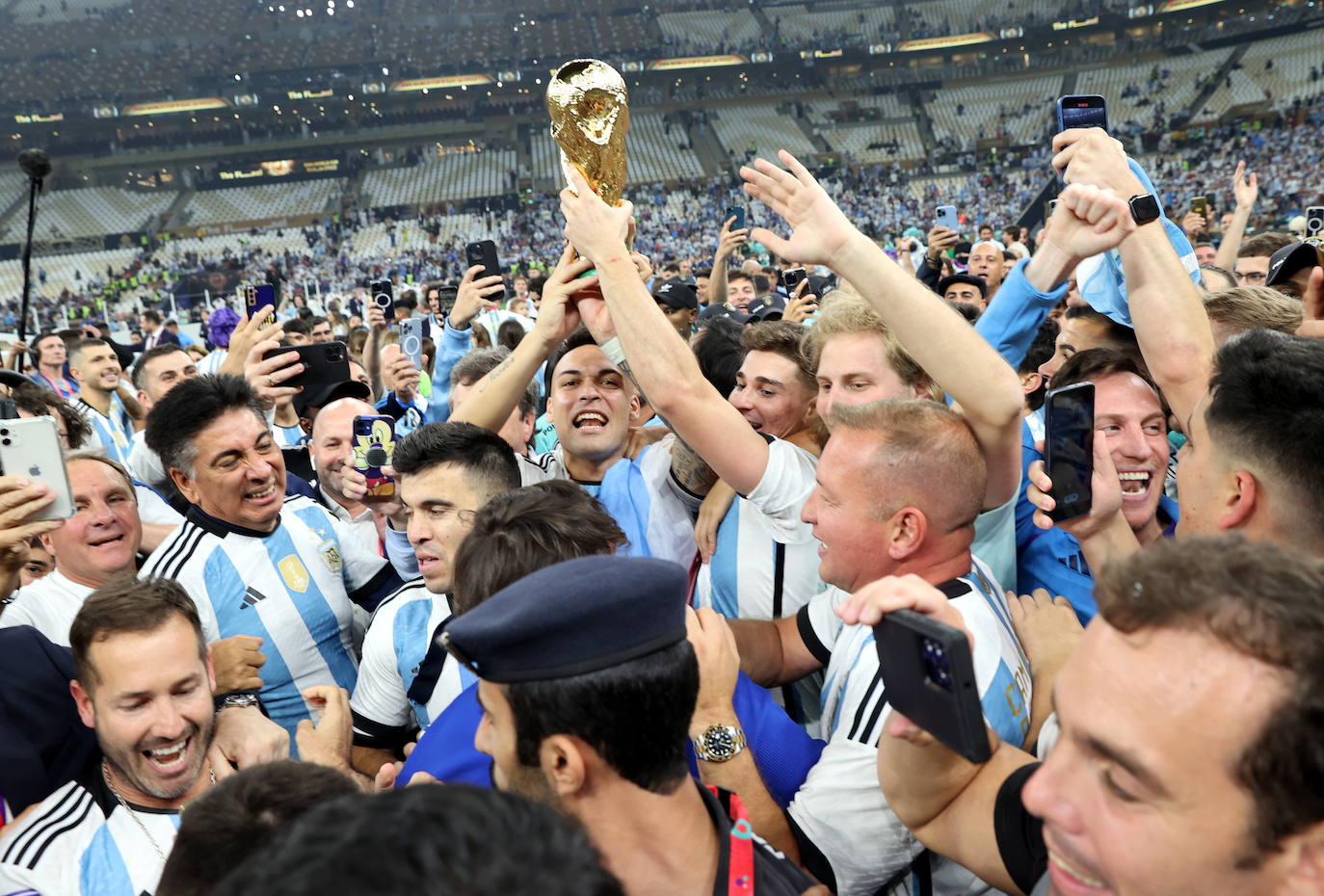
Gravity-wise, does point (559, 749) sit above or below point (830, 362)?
below

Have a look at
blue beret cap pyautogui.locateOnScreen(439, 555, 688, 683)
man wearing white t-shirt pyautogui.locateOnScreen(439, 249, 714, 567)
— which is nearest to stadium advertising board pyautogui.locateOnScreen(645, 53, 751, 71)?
man wearing white t-shirt pyautogui.locateOnScreen(439, 249, 714, 567)

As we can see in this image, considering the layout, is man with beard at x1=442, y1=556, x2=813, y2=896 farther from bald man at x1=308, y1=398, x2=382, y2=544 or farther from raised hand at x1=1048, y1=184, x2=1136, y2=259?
bald man at x1=308, y1=398, x2=382, y2=544

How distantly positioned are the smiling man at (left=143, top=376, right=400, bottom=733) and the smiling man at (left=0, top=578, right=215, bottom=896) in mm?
648

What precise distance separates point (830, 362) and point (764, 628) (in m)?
0.69

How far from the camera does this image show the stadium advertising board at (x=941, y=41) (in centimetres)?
4147

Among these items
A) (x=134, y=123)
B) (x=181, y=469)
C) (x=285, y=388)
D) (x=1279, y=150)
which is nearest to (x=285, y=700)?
(x=181, y=469)

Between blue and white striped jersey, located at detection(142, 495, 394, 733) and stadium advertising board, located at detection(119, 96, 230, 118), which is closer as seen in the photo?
blue and white striped jersey, located at detection(142, 495, 394, 733)

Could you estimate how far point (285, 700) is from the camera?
286 cm

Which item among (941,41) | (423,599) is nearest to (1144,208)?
(423,599)

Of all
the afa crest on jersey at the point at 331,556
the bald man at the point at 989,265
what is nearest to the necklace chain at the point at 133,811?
the afa crest on jersey at the point at 331,556

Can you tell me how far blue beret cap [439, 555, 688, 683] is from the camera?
133cm

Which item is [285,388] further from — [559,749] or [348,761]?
[559,749]

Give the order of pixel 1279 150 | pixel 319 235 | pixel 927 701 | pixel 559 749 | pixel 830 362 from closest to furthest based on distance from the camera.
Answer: pixel 927 701
pixel 559 749
pixel 830 362
pixel 1279 150
pixel 319 235

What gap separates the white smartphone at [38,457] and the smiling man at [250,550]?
0.69 meters
